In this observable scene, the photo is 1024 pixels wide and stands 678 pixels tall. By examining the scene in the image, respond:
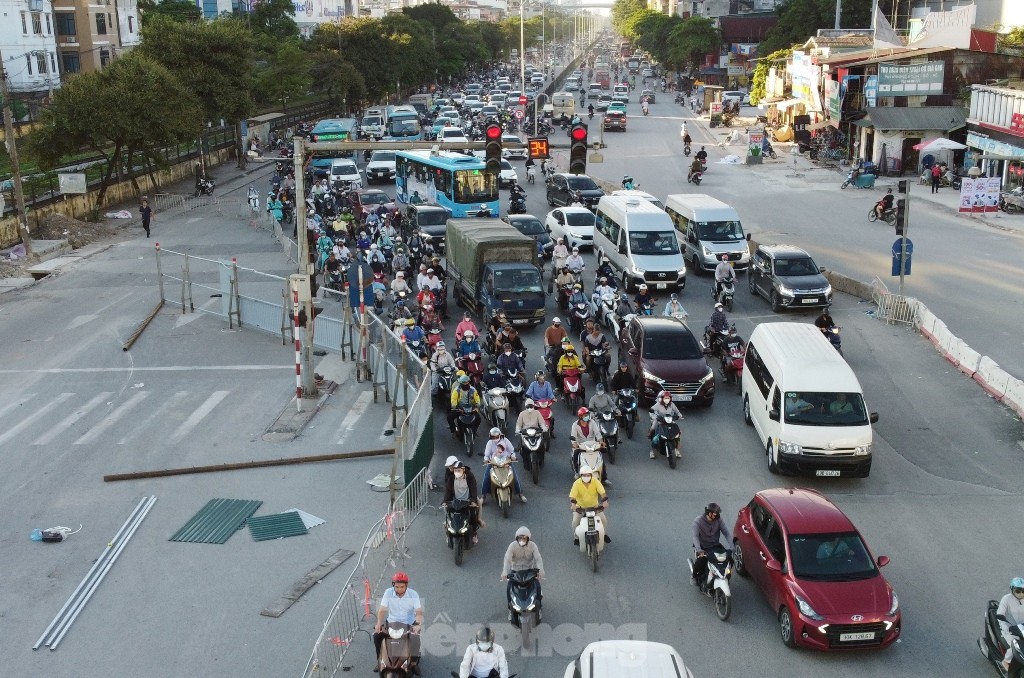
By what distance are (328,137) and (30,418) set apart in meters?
41.0

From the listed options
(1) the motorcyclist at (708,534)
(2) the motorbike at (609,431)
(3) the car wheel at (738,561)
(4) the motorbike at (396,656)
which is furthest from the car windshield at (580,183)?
(4) the motorbike at (396,656)

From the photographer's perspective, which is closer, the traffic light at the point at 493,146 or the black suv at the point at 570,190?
the traffic light at the point at 493,146

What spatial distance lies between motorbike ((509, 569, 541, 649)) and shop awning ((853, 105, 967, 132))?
43.4 meters

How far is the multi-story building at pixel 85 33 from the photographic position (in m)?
81.4

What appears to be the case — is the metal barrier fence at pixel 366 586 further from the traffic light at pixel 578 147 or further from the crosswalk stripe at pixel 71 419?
the crosswalk stripe at pixel 71 419

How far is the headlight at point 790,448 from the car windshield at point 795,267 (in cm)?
1172

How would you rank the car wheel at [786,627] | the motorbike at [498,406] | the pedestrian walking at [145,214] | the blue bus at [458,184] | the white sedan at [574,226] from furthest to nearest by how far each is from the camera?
the pedestrian walking at [145,214]
the blue bus at [458,184]
the white sedan at [574,226]
the motorbike at [498,406]
the car wheel at [786,627]

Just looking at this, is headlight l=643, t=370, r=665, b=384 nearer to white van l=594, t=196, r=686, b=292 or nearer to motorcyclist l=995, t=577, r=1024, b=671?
white van l=594, t=196, r=686, b=292

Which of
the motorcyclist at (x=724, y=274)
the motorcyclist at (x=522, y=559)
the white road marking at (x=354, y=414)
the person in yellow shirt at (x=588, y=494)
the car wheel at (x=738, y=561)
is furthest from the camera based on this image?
the motorcyclist at (x=724, y=274)

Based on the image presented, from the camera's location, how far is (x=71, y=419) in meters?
20.3

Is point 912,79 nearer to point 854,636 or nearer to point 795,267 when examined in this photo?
point 795,267

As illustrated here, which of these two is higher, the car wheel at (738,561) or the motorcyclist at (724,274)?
the motorcyclist at (724,274)

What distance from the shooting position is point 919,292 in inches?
1126

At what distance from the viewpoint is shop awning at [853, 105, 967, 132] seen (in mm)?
48500
